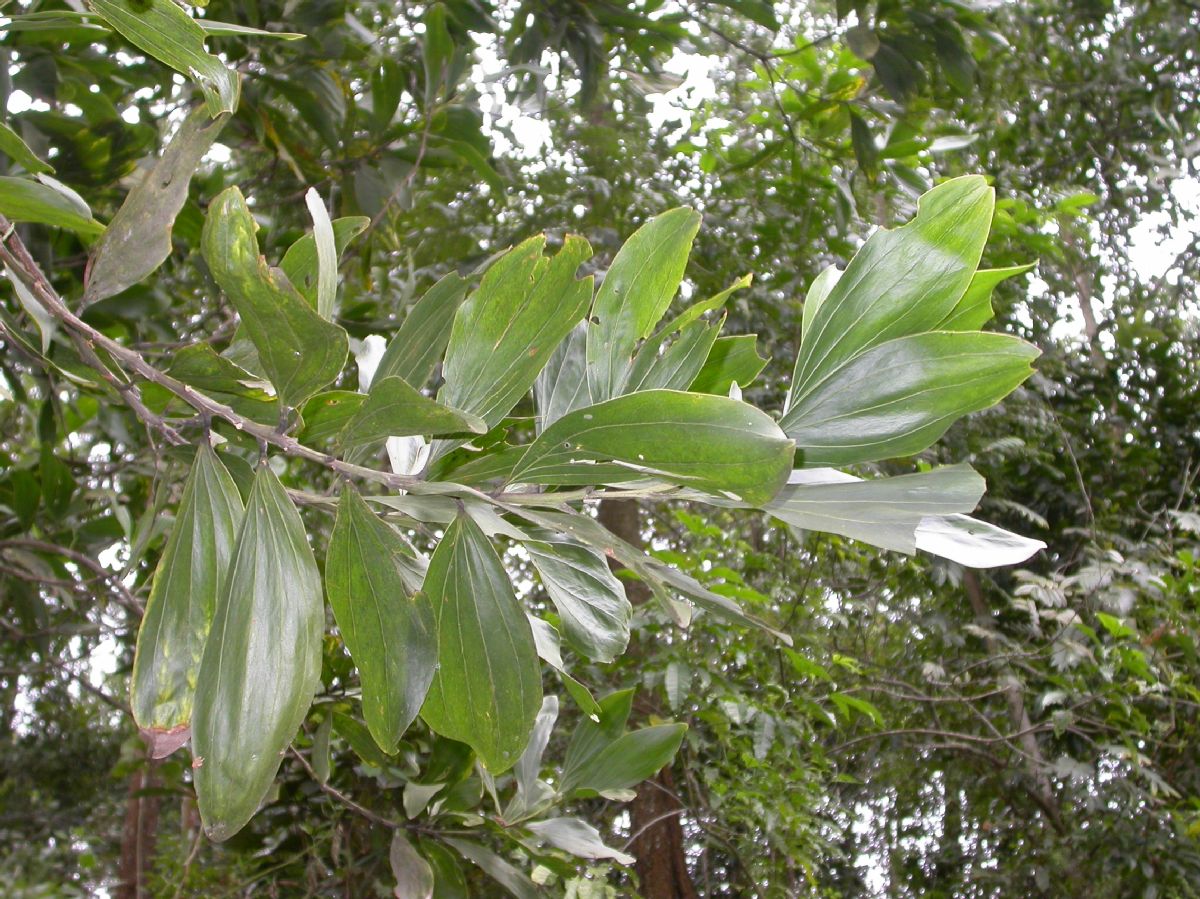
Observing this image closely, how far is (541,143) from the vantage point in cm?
314

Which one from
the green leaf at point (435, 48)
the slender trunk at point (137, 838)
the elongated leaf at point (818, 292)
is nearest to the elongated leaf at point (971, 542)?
the elongated leaf at point (818, 292)

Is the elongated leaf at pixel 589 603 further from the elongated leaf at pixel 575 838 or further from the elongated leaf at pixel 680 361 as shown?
the elongated leaf at pixel 575 838

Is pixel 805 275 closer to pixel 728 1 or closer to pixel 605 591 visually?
pixel 728 1

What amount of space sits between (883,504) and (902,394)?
0.06m

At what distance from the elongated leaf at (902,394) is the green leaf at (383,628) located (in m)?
0.22

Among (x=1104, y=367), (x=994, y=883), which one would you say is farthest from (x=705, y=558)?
(x=1104, y=367)

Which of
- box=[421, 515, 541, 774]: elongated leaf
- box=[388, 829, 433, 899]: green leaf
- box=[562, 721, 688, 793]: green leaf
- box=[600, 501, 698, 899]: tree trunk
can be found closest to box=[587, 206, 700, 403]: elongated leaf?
box=[421, 515, 541, 774]: elongated leaf

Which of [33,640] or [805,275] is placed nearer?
[33,640]

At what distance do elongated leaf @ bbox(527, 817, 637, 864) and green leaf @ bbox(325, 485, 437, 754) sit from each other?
736mm

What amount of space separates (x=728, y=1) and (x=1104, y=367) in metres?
2.83

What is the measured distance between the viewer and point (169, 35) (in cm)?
50

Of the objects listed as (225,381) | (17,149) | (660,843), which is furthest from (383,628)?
(660,843)

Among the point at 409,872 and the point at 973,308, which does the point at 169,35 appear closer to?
the point at 973,308

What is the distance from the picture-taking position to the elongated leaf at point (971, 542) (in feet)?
1.65
